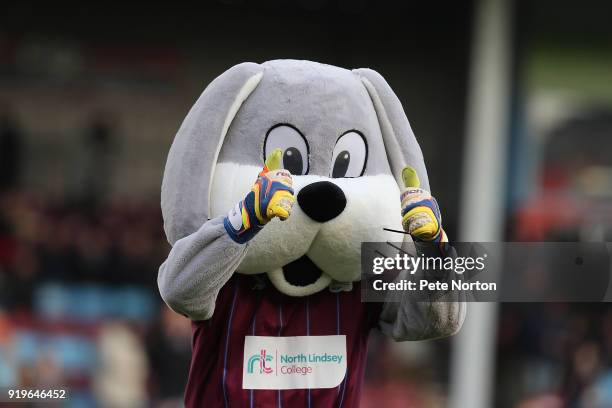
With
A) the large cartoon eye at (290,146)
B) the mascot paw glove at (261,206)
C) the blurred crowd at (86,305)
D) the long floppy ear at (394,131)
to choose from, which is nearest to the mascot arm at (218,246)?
the mascot paw glove at (261,206)

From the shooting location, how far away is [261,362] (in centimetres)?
234

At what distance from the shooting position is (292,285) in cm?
232

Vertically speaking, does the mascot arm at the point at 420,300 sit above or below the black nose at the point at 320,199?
below

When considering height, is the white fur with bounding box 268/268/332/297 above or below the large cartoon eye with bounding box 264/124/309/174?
below

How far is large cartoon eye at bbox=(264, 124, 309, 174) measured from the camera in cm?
229

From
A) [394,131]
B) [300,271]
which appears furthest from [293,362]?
[394,131]

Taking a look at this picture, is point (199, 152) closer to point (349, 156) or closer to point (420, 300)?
point (349, 156)

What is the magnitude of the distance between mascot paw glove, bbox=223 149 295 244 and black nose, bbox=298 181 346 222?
90mm

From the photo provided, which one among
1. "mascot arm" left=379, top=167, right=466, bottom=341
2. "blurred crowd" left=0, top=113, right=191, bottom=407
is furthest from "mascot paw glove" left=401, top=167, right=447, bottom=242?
"blurred crowd" left=0, top=113, right=191, bottom=407

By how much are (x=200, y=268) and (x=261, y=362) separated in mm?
298

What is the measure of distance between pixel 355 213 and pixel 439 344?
5505mm

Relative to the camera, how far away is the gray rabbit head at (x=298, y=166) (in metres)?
2.23

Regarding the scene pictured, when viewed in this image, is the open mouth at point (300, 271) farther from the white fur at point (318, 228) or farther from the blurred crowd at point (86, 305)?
the blurred crowd at point (86, 305)

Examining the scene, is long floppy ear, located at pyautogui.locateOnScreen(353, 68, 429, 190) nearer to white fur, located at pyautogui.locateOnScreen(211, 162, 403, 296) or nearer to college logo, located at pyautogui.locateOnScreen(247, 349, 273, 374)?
white fur, located at pyautogui.locateOnScreen(211, 162, 403, 296)
